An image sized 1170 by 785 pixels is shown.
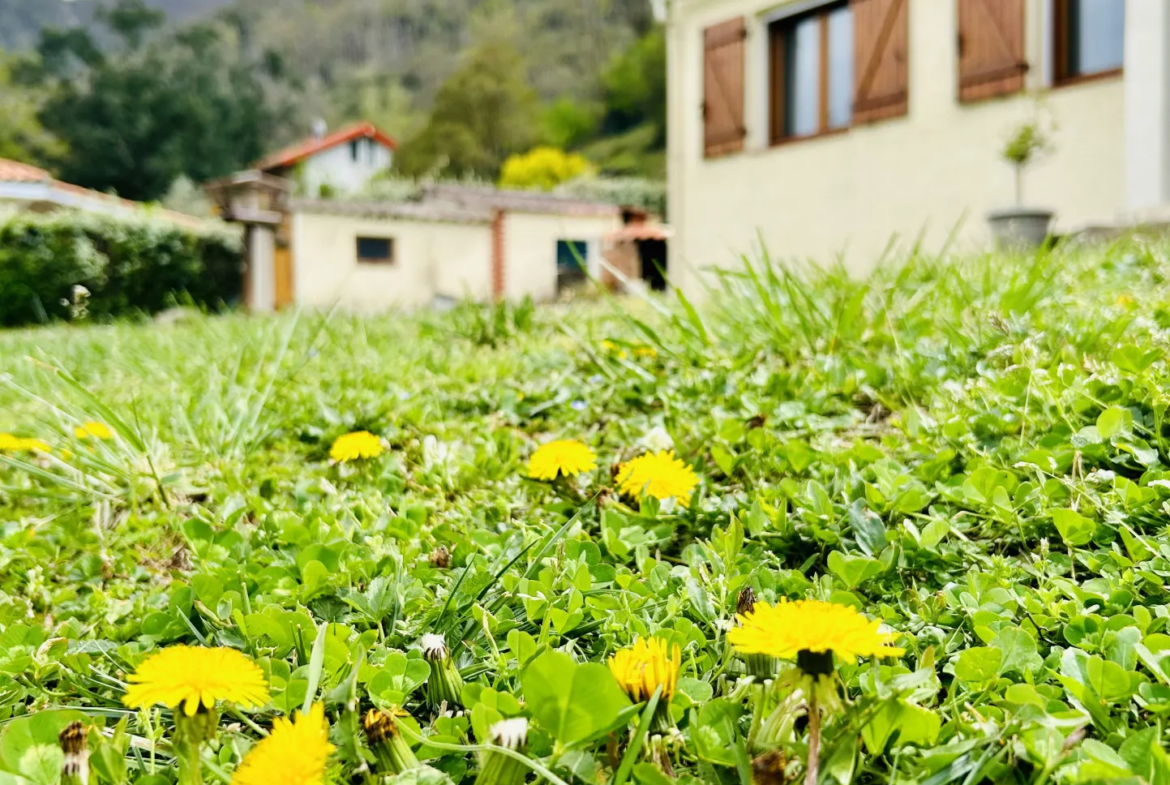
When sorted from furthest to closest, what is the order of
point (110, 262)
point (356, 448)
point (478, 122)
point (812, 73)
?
point (478, 122)
point (110, 262)
point (812, 73)
point (356, 448)

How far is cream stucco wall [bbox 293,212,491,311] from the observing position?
16.4 meters

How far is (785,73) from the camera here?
9.19 meters

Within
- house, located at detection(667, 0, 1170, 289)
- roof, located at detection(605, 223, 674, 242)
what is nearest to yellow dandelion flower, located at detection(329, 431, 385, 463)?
house, located at detection(667, 0, 1170, 289)

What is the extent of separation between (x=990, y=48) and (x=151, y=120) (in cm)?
3976

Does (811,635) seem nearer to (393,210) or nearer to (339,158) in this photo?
(393,210)

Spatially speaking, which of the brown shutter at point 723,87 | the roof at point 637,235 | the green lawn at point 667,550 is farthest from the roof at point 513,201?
the green lawn at point 667,550

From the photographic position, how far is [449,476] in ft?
4.94

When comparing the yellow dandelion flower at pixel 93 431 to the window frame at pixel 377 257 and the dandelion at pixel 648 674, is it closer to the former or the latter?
the dandelion at pixel 648 674

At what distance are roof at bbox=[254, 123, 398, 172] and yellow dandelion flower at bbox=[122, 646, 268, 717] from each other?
3109 cm

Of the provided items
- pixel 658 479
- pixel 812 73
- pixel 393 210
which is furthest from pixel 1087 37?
pixel 393 210

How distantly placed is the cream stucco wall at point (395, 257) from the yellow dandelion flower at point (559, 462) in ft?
48.4

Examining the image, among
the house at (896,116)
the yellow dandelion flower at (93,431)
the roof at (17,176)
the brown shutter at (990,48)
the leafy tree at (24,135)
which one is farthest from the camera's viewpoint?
the leafy tree at (24,135)

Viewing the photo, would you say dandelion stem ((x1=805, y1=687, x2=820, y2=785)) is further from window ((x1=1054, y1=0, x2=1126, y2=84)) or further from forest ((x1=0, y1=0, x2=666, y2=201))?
forest ((x1=0, y1=0, x2=666, y2=201))

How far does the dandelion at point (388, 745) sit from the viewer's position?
656mm
